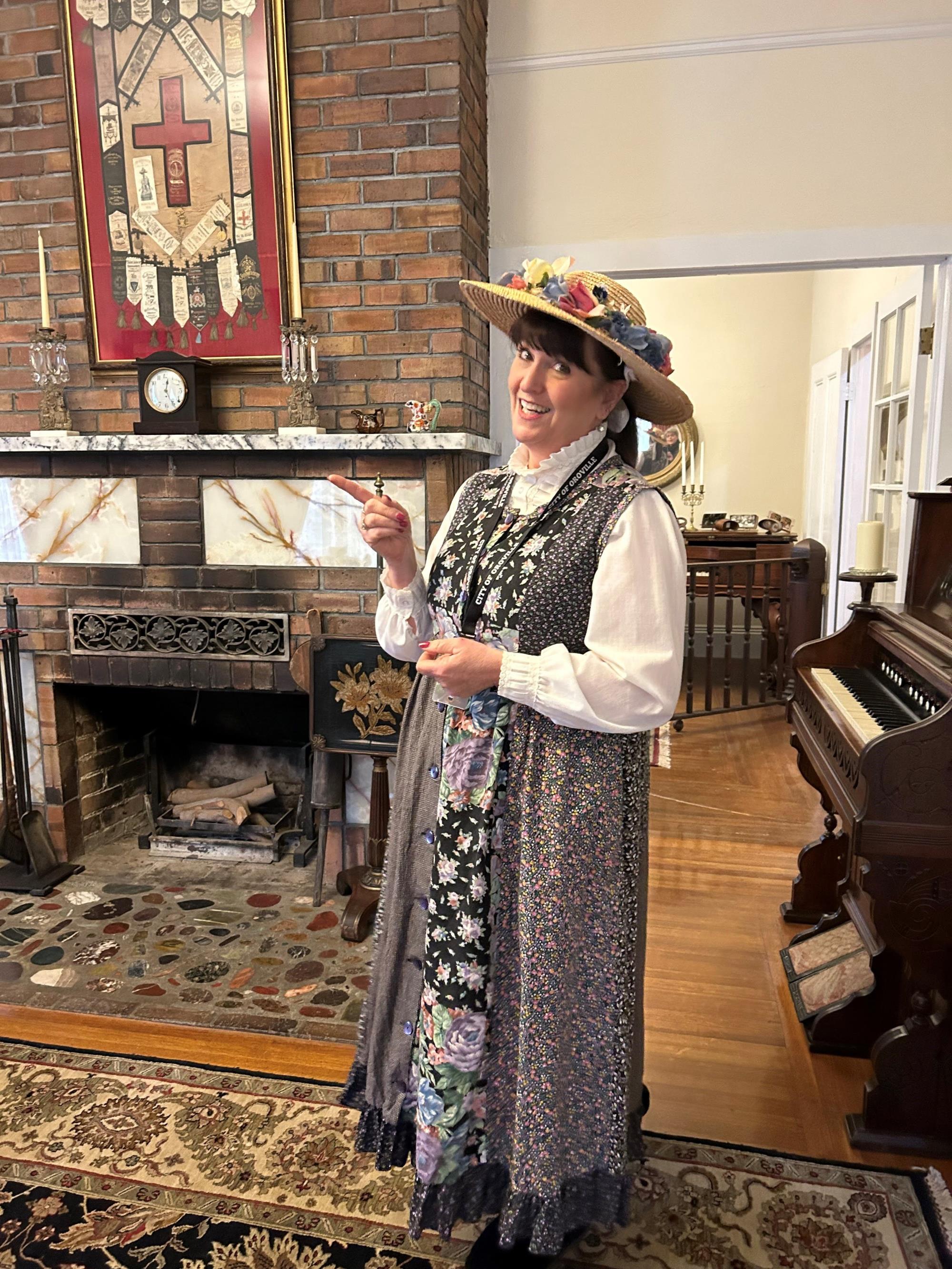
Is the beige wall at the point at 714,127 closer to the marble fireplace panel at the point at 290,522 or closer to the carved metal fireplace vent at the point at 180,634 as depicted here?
the marble fireplace panel at the point at 290,522

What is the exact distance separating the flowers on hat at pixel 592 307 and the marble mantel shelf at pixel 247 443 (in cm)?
133

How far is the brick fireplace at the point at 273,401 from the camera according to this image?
271cm

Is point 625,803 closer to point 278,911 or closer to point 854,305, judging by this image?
point 278,911

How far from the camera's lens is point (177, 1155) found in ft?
5.82

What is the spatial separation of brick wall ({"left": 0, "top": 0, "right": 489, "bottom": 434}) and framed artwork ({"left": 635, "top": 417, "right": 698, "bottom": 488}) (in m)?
4.06

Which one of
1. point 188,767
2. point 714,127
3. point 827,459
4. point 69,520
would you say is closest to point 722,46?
point 714,127

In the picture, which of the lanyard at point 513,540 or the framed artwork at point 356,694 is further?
the framed artwork at point 356,694

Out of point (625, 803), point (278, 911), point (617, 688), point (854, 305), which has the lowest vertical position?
point (278, 911)

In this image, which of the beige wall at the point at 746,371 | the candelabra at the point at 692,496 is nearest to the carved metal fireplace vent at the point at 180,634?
the candelabra at the point at 692,496

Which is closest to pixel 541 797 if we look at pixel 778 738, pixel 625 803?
pixel 625 803

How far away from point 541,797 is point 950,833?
0.83 metres

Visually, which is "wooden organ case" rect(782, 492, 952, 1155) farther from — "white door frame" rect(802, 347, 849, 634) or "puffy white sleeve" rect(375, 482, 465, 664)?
"white door frame" rect(802, 347, 849, 634)

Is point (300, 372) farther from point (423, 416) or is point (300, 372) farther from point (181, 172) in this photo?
point (181, 172)

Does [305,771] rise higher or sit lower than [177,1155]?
higher
